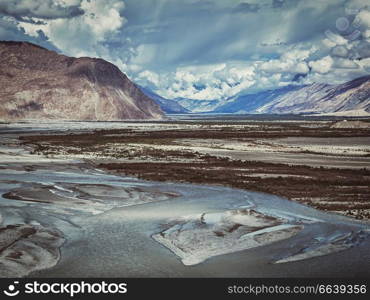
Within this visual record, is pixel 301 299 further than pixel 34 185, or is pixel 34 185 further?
pixel 34 185

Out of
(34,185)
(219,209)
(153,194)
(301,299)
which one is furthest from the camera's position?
(34,185)

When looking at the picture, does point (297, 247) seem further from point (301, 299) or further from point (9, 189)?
point (9, 189)

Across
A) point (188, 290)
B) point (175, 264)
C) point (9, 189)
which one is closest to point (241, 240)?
point (175, 264)

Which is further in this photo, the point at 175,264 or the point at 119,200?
the point at 119,200

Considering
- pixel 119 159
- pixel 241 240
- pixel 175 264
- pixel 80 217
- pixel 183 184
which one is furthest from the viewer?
pixel 119 159

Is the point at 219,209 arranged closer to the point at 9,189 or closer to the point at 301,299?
the point at 301,299

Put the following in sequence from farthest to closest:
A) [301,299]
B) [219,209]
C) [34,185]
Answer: [34,185] < [219,209] < [301,299]

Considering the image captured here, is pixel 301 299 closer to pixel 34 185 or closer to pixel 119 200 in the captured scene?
pixel 119 200

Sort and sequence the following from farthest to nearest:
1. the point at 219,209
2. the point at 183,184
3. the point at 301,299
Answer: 1. the point at 183,184
2. the point at 219,209
3. the point at 301,299

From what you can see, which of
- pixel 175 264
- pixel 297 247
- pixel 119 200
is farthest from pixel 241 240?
pixel 119 200
